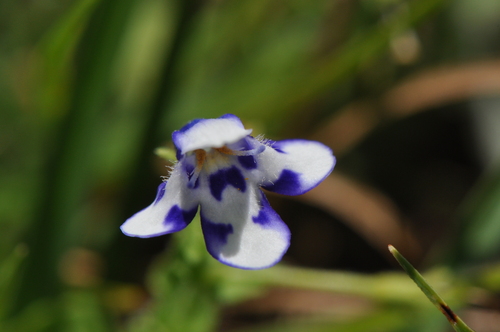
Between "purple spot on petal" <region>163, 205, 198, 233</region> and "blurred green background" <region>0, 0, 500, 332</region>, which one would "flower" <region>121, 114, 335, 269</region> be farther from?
"blurred green background" <region>0, 0, 500, 332</region>

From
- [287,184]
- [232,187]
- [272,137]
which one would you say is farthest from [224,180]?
[272,137]

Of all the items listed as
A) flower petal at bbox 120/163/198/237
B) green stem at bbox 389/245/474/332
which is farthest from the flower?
green stem at bbox 389/245/474/332

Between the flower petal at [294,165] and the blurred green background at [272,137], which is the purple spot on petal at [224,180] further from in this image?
the blurred green background at [272,137]

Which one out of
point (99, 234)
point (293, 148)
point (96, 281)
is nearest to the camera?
point (293, 148)

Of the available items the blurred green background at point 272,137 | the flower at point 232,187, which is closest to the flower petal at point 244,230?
the flower at point 232,187

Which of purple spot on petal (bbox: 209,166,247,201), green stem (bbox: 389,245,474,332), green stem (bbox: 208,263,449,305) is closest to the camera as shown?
green stem (bbox: 389,245,474,332)

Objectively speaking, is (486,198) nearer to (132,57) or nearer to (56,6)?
(132,57)

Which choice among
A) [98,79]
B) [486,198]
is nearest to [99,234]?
[98,79]
